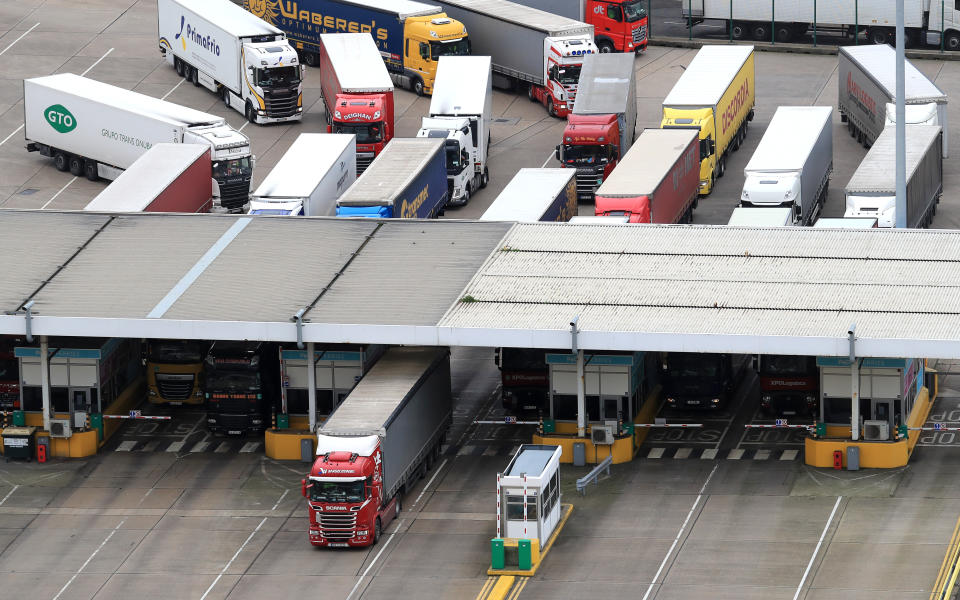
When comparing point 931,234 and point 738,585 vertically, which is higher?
point 931,234

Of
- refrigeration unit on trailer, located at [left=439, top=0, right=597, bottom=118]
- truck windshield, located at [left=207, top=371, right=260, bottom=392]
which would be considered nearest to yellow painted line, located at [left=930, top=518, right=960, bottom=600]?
truck windshield, located at [left=207, top=371, right=260, bottom=392]

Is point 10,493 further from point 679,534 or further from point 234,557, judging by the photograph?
point 679,534

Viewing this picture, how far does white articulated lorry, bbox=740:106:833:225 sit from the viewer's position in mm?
91375

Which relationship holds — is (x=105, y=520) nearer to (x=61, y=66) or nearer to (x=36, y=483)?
(x=36, y=483)

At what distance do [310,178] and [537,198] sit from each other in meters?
11.6

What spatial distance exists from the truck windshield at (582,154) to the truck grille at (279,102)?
20.0 m

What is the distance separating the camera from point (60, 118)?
106812mm

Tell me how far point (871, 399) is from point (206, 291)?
24385 millimetres

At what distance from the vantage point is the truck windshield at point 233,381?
7294cm

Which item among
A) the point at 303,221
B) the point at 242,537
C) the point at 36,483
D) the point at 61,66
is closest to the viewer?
the point at 242,537

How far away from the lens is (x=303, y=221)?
265 ft

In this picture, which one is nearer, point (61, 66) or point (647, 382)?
point (647, 382)

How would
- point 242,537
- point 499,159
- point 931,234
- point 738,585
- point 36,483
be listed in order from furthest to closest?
point 499,159
point 931,234
point 36,483
point 242,537
point 738,585

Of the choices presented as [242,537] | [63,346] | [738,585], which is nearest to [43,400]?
[63,346]
